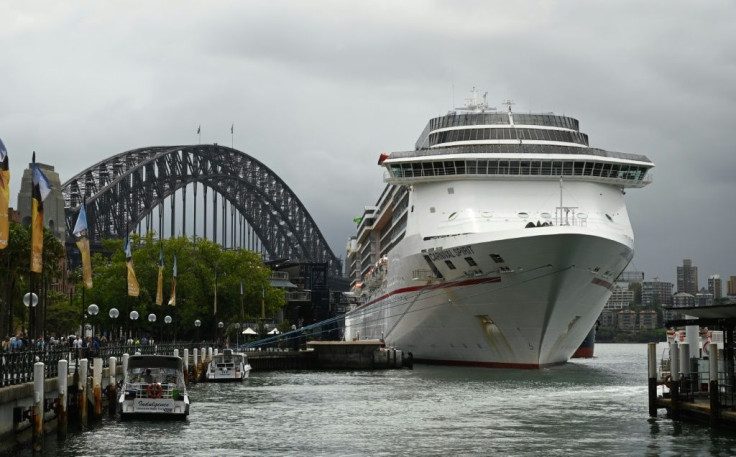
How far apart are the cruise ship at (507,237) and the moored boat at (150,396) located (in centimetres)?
2617

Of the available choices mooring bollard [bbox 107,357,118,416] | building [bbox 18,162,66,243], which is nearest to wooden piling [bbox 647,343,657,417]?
mooring bollard [bbox 107,357,118,416]

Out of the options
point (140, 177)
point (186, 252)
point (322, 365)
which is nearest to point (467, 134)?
point (322, 365)

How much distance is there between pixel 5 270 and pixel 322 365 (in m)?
28.7

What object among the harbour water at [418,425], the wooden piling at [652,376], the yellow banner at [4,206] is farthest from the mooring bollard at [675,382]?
the yellow banner at [4,206]

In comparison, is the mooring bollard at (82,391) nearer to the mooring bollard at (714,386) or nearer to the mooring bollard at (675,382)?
the mooring bollard at (675,382)

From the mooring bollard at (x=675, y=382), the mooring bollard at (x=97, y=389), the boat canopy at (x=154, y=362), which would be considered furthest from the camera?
the boat canopy at (x=154, y=362)

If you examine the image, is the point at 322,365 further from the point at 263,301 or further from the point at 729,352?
the point at 729,352

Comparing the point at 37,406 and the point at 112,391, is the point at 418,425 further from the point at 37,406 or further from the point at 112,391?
the point at 37,406

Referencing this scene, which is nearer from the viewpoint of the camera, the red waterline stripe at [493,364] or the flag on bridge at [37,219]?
the flag on bridge at [37,219]

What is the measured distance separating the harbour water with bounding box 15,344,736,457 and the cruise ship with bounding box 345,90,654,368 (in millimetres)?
5609

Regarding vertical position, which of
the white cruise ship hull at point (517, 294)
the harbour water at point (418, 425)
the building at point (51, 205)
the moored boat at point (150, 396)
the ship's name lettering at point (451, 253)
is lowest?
the harbour water at point (418, 425)

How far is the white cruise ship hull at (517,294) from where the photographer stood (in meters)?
67.1

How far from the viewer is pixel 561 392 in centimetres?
5806

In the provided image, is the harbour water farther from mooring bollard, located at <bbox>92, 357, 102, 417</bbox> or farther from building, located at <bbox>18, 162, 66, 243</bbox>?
building, located at <bbox>18, 162, 66, 243</bbox>
